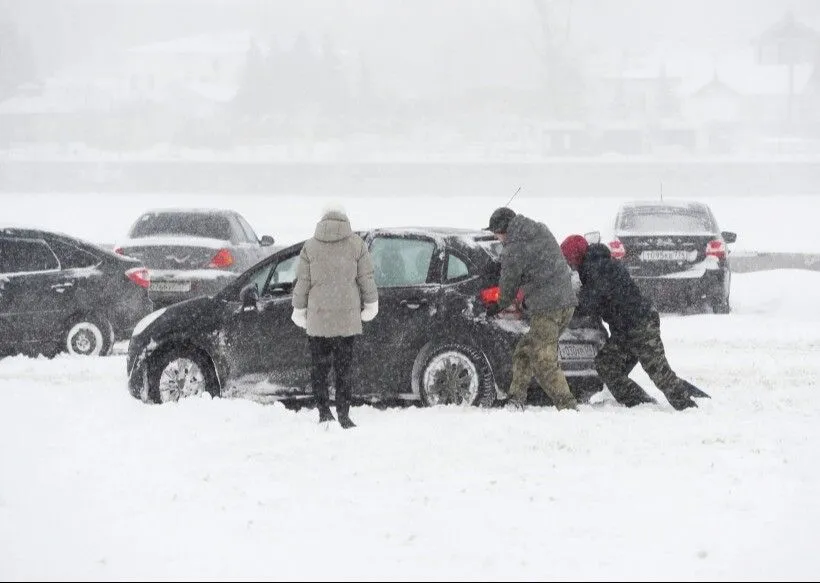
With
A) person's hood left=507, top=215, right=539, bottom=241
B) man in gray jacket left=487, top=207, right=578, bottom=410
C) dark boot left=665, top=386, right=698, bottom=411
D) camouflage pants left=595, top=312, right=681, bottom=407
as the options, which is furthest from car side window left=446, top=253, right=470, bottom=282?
dark boot left=665, top=386, right=698, bottom=411

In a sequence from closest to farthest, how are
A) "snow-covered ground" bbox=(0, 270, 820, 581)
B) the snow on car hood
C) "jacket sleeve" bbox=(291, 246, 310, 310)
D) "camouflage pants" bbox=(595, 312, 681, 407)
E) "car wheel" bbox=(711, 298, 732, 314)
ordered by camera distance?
"snow-covered ground" bbox=(0, 270, 820, 581) → "jacket sleeve" bbox=(291, 246, 310, 310) → "camouflage pants" bbox=(595, 312, 681, 407) → the snow on car hood → "car wheel" bbox=(711, 298, 732, 314)

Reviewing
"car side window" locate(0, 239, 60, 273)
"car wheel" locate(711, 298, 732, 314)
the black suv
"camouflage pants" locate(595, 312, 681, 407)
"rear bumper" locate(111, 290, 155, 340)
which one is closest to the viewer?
"camouflage pants" locate(595, 312, 681, 407)

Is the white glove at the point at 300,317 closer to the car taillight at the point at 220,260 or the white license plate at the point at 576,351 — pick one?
the white license plate at the point at 576,351

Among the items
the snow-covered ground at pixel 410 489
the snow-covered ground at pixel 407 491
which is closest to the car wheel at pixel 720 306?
the snow-covered ground at pixel 410 489

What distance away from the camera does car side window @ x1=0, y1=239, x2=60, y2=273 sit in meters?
12.9

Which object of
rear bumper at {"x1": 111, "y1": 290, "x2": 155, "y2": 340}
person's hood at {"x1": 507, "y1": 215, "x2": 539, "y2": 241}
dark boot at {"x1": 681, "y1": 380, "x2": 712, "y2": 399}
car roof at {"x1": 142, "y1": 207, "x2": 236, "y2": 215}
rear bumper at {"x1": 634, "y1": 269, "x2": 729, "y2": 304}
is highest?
person's hood at {"x1": 507, "y1": 215, "x2": 539, "y2": 241}

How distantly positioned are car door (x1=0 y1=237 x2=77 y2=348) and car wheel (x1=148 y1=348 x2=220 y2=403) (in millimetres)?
3568

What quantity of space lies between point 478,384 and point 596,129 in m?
84.1

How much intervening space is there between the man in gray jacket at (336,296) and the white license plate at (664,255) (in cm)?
869

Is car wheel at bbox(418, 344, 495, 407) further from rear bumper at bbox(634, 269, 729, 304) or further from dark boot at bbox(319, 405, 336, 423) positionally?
rear bumper at bbox(634, 269, 729, 304)

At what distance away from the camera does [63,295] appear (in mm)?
13078

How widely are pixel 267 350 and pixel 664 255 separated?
842 centimetres

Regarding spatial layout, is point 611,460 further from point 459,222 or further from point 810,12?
point 810,12

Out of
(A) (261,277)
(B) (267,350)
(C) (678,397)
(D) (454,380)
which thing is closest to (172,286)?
(A) (261,277)
